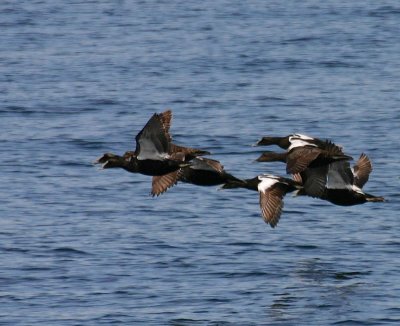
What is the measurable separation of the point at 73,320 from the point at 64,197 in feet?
25.1

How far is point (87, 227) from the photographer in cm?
2786

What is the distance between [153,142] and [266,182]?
9.13 ft

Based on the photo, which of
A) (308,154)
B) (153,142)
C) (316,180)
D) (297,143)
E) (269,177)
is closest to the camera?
(153,142)

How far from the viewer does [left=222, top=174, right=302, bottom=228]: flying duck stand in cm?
2297

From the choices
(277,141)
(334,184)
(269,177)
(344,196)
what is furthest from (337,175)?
(277,141)

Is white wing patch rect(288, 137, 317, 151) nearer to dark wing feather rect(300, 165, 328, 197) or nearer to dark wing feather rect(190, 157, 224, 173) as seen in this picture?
dark wing feather rect(300, 165, 328, 197)

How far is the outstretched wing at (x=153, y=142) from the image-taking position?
21234mm

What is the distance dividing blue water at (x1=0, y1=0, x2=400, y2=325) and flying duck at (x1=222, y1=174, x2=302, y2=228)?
1.39 metres

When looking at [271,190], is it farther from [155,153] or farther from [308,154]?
[155,153]

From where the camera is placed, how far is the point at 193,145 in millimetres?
33438

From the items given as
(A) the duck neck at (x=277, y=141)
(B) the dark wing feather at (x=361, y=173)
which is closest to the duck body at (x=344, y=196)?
(B) the dark wing feather at (x=361, y=173)

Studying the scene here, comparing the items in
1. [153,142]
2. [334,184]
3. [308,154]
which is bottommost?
[334,184]

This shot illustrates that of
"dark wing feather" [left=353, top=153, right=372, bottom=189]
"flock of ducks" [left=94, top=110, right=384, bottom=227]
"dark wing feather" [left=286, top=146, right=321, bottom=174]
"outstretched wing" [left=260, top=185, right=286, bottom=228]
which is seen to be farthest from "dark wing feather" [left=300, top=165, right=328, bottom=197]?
"dark wing feather" [left=353, top=153, right=372, bottom=189]

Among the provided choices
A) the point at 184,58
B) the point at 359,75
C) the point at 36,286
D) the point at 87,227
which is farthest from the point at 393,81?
the point at 36,286
